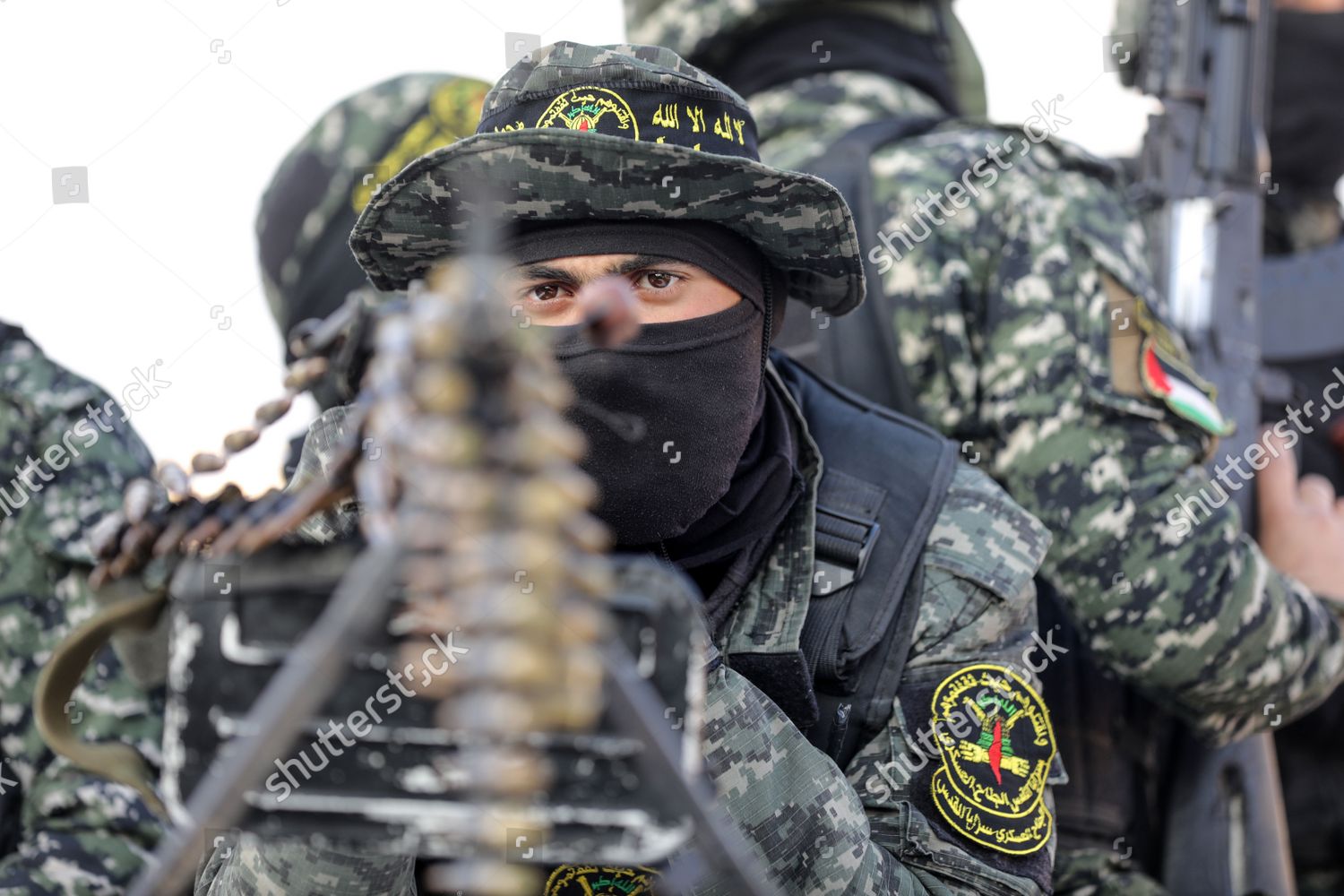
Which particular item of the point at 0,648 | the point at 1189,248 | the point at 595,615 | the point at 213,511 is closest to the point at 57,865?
the point at 0,648

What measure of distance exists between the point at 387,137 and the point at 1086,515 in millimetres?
1770

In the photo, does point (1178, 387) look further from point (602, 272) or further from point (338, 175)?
point (338, 175)

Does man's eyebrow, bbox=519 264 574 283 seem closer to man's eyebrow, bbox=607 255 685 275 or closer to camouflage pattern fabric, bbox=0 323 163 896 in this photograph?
man's eyebrow, bbox=607 255 685 275

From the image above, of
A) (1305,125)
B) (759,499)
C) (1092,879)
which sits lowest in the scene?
(1092,879)

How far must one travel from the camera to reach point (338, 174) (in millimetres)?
3447

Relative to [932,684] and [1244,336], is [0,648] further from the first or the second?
[1244,336]

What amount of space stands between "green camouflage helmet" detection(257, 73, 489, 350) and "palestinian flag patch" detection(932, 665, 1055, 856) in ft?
6.13

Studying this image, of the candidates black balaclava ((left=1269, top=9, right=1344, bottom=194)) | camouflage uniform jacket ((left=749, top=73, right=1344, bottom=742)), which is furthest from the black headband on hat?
black balaclava ((left=1269, top=9, right=1344, bottom=194))

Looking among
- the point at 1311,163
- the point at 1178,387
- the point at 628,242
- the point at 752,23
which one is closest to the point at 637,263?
the point at 628,242

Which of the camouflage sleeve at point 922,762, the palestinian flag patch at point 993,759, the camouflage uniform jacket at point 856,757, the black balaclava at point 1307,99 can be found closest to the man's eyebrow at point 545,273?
the camouflage uniform jacket at point 856,757

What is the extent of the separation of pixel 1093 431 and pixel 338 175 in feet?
5.79

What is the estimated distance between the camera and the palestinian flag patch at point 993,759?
1951 mm

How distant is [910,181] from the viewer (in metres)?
2.82

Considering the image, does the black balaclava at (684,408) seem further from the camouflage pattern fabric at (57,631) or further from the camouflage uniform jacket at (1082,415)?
the camouflage pattern fabric at (57,631)
